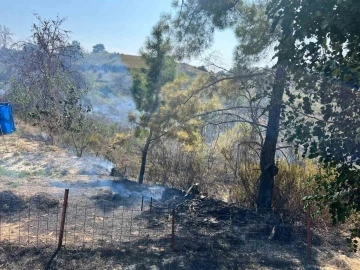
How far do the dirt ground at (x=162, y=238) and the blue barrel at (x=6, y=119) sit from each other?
2017 mm

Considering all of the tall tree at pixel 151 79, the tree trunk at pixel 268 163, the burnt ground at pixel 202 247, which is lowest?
the burnt ground at pixel 202 247

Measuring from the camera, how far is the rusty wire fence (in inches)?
239

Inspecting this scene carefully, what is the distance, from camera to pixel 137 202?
8.88 m

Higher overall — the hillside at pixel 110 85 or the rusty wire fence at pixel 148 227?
the hillside at pixel 110 85

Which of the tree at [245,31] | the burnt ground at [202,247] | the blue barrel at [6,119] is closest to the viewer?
the burnt ground at [202,247]

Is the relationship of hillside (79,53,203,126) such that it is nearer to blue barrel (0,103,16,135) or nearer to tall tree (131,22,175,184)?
blue barrel (0,103,16,135)

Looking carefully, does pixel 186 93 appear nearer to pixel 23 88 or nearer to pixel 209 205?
pixel 209 205

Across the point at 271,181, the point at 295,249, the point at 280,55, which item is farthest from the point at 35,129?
the point at 280,55

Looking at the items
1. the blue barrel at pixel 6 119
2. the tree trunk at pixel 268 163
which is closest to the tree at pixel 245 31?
the tree trunk at pixel 268 163

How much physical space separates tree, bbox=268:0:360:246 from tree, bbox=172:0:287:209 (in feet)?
14.3

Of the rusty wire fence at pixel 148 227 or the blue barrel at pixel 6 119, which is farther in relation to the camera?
the blue barrel at pixel 6 119

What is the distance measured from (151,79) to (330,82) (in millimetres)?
9912

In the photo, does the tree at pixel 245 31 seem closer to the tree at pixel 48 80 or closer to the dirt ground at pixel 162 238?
the dirt ground at pixel 162 238

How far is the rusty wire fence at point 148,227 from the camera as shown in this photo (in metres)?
6.07
